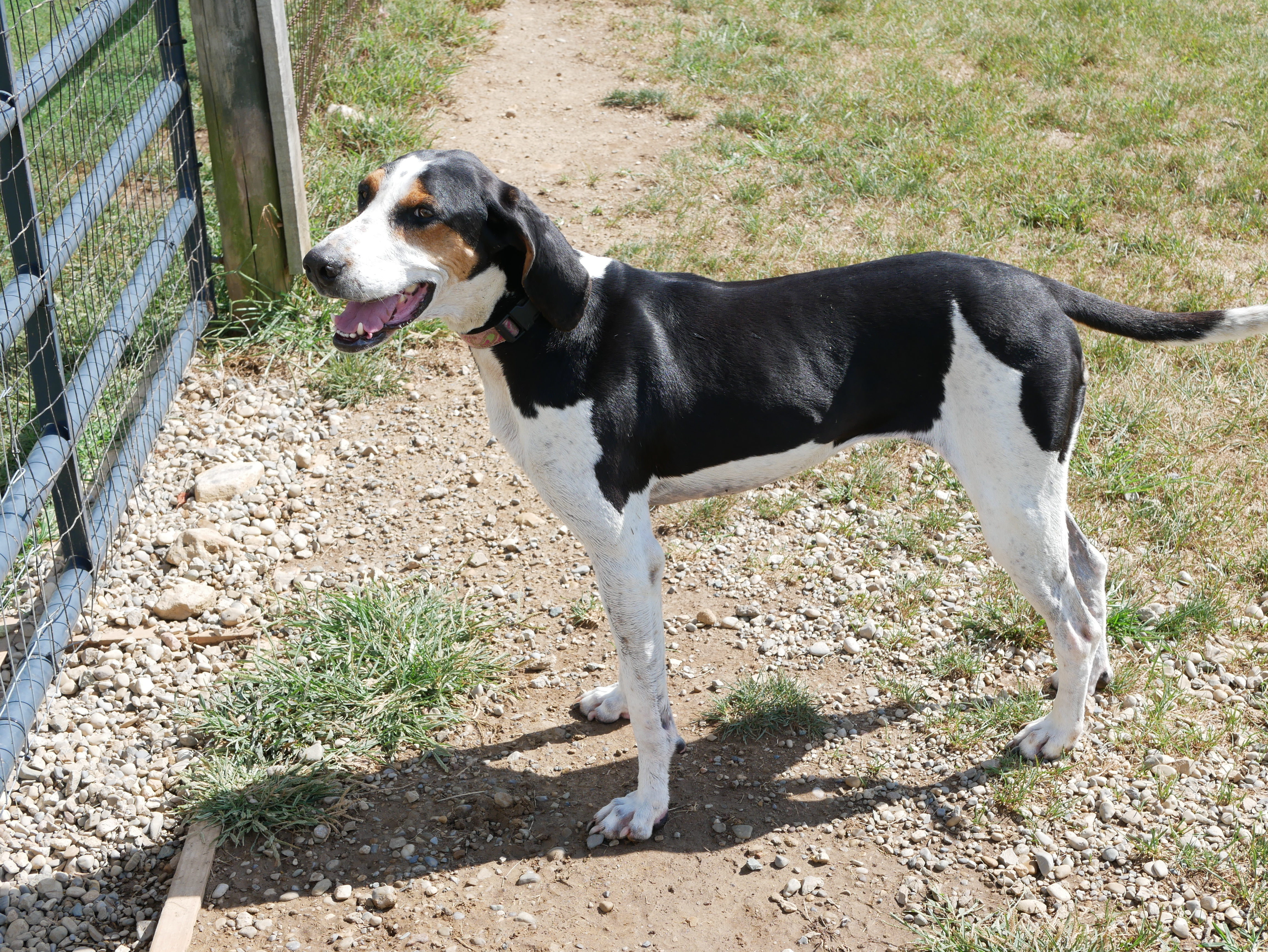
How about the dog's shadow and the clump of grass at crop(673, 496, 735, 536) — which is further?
the clump of grass at crop(673, 496, 735, 536)

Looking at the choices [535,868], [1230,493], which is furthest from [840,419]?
[1230,493]

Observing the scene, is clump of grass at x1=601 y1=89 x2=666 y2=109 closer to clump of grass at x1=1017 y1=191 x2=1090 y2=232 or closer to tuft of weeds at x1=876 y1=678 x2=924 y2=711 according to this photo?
clump of grass at x1=1017 y1=191 x2=1090 y2=232

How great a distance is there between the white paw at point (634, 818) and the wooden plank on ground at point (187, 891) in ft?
3.51

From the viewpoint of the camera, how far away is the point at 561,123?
745 cm

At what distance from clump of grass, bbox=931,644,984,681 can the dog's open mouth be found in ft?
6.96

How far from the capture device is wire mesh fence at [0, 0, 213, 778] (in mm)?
3486

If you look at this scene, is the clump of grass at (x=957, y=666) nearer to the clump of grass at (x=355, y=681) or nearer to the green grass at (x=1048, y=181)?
the green grass at (x=1048, y=181)

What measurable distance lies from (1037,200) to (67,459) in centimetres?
516

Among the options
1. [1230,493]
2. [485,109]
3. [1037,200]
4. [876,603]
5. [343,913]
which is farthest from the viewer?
[485,109]

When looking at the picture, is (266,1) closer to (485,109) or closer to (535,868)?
(485,109)

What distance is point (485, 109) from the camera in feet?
24.5

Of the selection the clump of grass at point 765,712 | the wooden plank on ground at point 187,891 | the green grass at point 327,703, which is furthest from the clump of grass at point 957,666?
the wooden plank on ground at point 187,891

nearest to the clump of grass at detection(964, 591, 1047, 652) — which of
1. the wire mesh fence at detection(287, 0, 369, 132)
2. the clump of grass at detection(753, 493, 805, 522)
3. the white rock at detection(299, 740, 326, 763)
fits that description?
the clump of grass at detection(753, 493, 805, 522)

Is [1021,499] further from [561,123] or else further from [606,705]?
[561,123]
